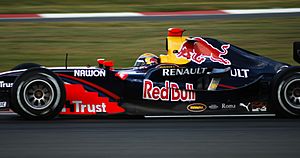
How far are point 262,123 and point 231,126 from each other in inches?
17.3

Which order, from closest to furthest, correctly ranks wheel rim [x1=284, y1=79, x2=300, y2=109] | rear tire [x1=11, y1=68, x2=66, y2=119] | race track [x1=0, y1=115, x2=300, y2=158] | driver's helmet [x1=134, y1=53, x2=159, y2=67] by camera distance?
race track [x1=0, y1=115, x2=300, y2=158] < rear tire [x1=11, y1=68, x2=66, y2=119] < wheel rim [x1=284, y1=79, x2=300, y2=109] < driver's helmet [x1=134, y1=53, x2=159, y2=67]

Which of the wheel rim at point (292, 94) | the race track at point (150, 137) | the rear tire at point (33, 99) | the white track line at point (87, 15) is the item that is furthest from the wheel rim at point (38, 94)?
the white track line at point (87, 15)

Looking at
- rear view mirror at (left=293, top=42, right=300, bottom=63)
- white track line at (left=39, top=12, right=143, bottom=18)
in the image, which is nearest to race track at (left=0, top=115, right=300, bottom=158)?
rear view mirror at (left=293, top=42, right=300, bottom=63)

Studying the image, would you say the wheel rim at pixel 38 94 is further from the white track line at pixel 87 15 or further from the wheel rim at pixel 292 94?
the white track line at pixel 87 15

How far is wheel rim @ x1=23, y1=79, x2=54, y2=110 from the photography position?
336 inches

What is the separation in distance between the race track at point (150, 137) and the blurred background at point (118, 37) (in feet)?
19.5

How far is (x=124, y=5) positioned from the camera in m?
22.9

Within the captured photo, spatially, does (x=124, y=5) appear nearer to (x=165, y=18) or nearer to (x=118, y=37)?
(x=165, y=18)

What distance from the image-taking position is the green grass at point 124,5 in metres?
21.9

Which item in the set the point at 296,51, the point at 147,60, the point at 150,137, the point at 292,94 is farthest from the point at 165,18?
the point at 150,137

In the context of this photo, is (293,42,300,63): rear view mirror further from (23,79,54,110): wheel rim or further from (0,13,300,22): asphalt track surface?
(0,13,300,22): asphalt track surface

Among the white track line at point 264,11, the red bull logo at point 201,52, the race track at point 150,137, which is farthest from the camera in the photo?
the white track line at point 264,11

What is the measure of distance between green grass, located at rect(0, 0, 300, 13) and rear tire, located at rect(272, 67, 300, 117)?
13316 mm

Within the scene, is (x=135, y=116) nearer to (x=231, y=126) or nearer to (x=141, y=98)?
(x=141, y=98)
